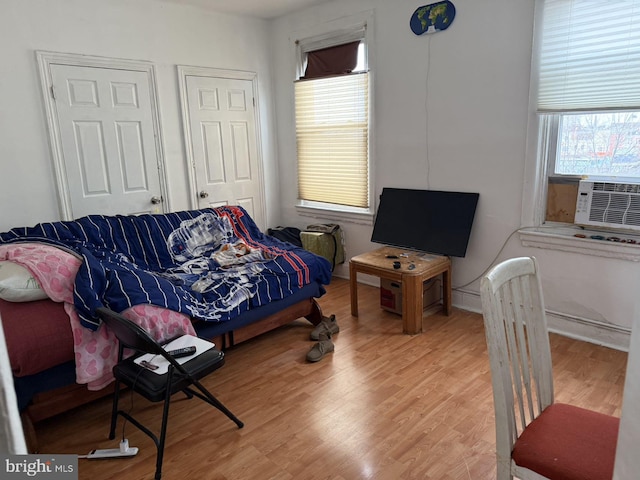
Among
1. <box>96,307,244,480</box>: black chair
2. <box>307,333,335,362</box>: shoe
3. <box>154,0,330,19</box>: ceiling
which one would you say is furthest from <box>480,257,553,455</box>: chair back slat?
<box>154,0,330,19</box>: ceiling

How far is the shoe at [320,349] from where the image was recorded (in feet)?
9.78

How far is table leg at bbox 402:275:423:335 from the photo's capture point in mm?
3252

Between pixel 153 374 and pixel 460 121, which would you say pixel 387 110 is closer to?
pixel 460 121

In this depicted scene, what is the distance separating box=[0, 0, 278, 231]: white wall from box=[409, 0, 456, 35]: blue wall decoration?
6.32ft

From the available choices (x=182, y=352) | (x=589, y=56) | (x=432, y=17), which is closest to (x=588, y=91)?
(x=589, y=56)

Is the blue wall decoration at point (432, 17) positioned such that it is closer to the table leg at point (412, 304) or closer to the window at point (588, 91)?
the window at point (588, 91)

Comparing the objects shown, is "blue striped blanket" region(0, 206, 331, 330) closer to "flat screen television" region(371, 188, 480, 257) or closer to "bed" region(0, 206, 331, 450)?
"bed" region(0, 206, 331, 450)

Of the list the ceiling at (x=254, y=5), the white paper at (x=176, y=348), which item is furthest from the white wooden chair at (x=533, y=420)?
the ceiling at (x=254, y=5)

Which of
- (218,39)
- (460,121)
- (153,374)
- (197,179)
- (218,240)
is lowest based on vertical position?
(153,374)

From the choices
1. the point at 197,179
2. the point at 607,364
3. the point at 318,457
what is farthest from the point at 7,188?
the point at 607,364

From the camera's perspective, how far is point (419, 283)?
326cm

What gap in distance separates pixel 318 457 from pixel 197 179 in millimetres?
3201

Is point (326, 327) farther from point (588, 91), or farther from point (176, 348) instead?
point (588, 91)

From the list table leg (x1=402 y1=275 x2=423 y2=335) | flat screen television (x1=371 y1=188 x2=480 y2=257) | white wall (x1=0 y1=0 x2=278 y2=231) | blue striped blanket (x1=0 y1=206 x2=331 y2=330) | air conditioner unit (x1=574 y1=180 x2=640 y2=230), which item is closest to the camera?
blue striped blanket (x1=0 y1=206 x2=331 y2=330)
